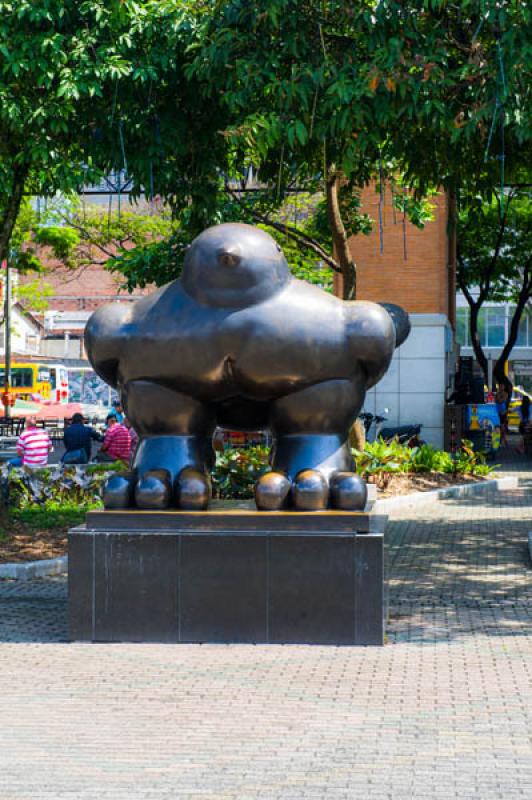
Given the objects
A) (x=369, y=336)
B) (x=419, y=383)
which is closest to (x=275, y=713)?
(x=369, y=336)

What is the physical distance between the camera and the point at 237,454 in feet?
53.1

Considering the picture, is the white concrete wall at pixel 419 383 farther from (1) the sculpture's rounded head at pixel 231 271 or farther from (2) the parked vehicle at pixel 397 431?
(1) the sculpture's rounded head at pixel 231 271

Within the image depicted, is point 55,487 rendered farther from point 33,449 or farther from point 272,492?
point 272,492

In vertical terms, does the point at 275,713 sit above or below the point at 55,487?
below

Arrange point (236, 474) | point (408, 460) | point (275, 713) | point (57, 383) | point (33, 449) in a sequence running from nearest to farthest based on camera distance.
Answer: point (275, 713) < point (236, 474) < point (33, 449) < point (408, 460) < point (57, 383)

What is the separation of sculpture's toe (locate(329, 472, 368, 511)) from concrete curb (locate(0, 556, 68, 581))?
4.16m

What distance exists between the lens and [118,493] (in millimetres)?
8070

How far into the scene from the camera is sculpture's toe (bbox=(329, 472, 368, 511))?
25.9ft

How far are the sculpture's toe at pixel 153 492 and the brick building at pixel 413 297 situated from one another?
1501 centimetres

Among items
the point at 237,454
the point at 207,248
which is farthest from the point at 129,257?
the point at 207,248

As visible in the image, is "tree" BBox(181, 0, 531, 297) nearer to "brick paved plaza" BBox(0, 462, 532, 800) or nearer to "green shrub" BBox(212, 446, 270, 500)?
"brick paved plaza" BBox(0, 462, 532, 800)

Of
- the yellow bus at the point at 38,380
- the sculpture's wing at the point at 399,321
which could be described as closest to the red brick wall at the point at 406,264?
the sculpture's wing at the point at 399,321

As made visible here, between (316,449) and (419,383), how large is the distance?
589 inches

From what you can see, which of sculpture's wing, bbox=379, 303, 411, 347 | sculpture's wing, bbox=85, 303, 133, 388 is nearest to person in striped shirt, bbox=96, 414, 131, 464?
sculpture's wing, bbox=379, 303, 411, 347
